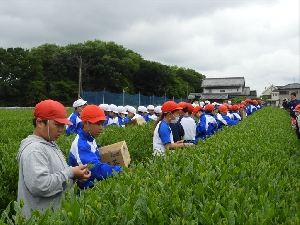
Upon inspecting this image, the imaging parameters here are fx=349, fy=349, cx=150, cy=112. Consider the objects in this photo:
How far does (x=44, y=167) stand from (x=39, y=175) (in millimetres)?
92

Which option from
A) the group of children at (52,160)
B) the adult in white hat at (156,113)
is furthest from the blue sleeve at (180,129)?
the adult in white hat at (156,113)

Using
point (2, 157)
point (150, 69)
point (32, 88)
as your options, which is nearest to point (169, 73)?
point (150, 69)

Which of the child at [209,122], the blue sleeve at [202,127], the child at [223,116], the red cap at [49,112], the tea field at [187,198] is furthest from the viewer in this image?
the child at [223,116]

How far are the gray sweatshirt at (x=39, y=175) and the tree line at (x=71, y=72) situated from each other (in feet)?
139

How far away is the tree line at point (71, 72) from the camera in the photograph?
5103 cm

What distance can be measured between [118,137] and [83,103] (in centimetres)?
206

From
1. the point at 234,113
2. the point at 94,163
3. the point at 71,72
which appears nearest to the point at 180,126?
the point at 94,163

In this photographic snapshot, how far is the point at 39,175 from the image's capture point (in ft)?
9.57

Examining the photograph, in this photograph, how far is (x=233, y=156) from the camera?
4797mm

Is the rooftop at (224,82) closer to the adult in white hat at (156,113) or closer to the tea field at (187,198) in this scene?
the adult in white hat at (156,113)

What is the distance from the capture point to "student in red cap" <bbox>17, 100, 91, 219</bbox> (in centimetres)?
294

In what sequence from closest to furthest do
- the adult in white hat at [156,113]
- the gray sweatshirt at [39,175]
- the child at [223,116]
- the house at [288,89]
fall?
the gray sweatshirt at [39,175] → the child at [223,116] → the adult in white hat at [156,113] → the house at [288,89]

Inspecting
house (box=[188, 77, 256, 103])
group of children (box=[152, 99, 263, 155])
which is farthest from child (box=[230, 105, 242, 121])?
house (box=[188, 77, 256, 103])

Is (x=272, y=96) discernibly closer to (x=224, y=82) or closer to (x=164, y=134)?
(x=224, y=82)
